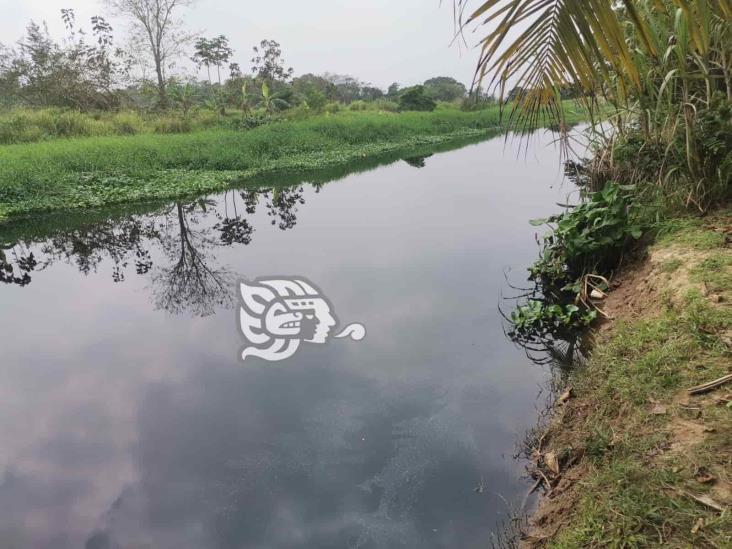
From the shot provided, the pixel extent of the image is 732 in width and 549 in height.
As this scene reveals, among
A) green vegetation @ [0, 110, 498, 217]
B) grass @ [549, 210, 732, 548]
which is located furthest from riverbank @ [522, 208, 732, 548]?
green vegetation @ [0, 110, 498, 217]

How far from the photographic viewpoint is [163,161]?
32.2ft

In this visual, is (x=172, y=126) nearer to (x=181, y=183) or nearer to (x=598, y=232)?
(x=181, y=183)

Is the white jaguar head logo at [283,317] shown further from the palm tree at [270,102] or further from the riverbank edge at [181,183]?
the palm tree at [270,102]

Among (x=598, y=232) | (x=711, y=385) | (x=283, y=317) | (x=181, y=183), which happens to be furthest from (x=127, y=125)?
(x=711, y=385)

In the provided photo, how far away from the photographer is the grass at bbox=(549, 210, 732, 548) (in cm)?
150

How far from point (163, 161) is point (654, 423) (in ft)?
32.7

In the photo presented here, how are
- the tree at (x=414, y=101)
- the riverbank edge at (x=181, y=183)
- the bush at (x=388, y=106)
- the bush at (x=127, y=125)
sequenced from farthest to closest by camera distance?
1. the tree at (x=414, y=101)
2. the bush at (x=388, y=106)
3. the bush at (x=127, y=125)
4. the riverbank edge at (x=181, y=183)

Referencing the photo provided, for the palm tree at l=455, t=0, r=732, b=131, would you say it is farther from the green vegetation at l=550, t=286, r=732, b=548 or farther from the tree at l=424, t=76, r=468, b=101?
the tree at l=424, t=76, r=468, b=101

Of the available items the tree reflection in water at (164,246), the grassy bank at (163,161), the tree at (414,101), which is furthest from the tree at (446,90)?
the tree reflection in water at (164,246)

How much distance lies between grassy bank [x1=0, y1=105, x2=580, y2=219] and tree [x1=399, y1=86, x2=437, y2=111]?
10.7 meters

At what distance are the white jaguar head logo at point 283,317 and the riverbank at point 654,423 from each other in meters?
1.84

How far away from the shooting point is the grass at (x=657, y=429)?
4.92 ft

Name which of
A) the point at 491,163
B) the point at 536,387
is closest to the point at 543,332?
the point at 536,387

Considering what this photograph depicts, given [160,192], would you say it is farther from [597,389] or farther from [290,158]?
[597,389]
